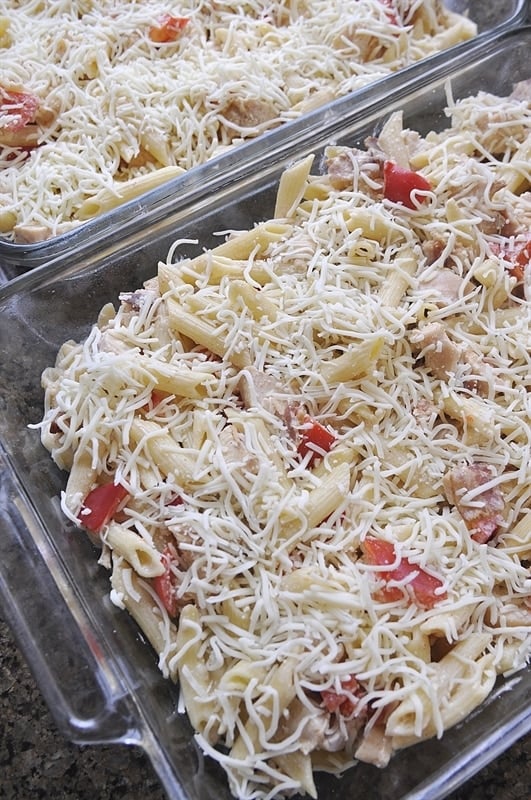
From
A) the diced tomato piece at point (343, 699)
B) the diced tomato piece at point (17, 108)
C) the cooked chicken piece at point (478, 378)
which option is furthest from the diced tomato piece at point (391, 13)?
the diced tomato piece at point (343, 699)

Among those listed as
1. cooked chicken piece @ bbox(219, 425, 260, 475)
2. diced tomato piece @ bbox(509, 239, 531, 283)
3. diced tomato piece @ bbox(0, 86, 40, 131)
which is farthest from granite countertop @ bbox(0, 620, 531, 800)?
diced tomato piece @ bbox(0, 86, 40, 131)

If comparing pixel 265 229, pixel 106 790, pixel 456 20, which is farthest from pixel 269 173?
pixel 106 790

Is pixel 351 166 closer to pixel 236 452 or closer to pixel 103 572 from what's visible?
pixel 236 452

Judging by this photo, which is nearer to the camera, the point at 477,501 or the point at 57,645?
the point at 57,645

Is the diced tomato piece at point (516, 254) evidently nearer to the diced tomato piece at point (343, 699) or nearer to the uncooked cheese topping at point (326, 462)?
the uncooked cheese topping at point (326, 462)

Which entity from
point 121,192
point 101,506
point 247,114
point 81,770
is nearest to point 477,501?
point 101,506

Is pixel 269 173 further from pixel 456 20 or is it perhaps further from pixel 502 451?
pixel 456 20

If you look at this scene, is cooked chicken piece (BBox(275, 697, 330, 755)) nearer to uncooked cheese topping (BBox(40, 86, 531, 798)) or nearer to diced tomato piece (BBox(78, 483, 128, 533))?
uncooked cheese topping (BBox(40, 86, 531, 798))
